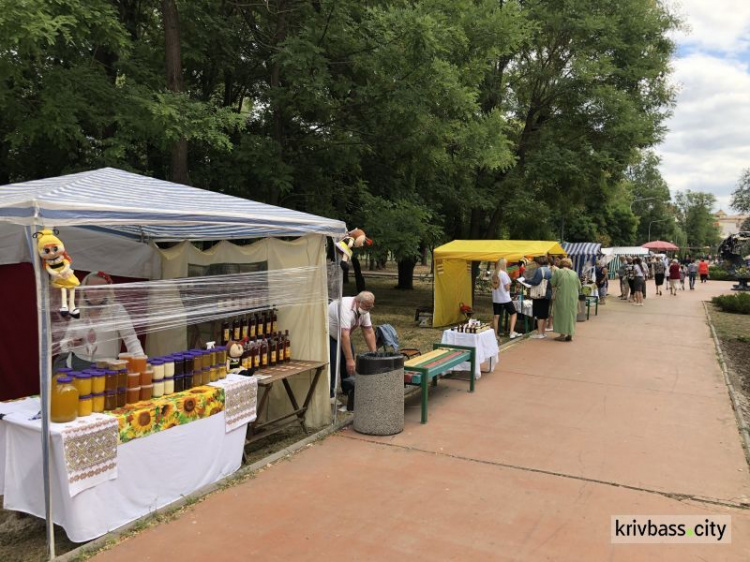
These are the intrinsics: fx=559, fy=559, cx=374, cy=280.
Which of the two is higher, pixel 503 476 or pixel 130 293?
pixel 130 293

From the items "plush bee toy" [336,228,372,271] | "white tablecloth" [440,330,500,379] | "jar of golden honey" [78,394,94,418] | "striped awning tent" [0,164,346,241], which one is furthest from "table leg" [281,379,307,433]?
"white tablecloth" [440,330,500,379]

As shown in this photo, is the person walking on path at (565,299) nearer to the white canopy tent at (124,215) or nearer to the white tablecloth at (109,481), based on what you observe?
the white canopy tent at (124,215)

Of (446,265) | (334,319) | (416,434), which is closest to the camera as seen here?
(416,434)

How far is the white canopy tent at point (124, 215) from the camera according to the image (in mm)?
3369

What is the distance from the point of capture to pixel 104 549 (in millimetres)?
3572

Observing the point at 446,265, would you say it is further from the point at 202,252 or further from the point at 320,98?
the point at 202,252

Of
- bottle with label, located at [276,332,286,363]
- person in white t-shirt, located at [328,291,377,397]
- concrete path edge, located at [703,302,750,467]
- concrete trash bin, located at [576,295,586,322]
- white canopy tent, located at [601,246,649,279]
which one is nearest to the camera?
concrete path edge, located at [703,302,750,467]

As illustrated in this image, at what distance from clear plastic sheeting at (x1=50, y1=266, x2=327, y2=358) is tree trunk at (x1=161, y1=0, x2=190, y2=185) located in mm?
4229

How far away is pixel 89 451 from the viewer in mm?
3611

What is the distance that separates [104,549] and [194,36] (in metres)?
9.42

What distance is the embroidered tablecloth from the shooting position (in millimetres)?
3504

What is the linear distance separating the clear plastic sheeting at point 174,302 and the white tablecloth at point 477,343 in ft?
10.1

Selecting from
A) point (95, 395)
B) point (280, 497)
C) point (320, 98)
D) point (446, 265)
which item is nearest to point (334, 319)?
point (280, 497)

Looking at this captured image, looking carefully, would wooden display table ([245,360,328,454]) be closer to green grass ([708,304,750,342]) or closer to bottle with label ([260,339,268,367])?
bottle with label ([260,339,268,367])
